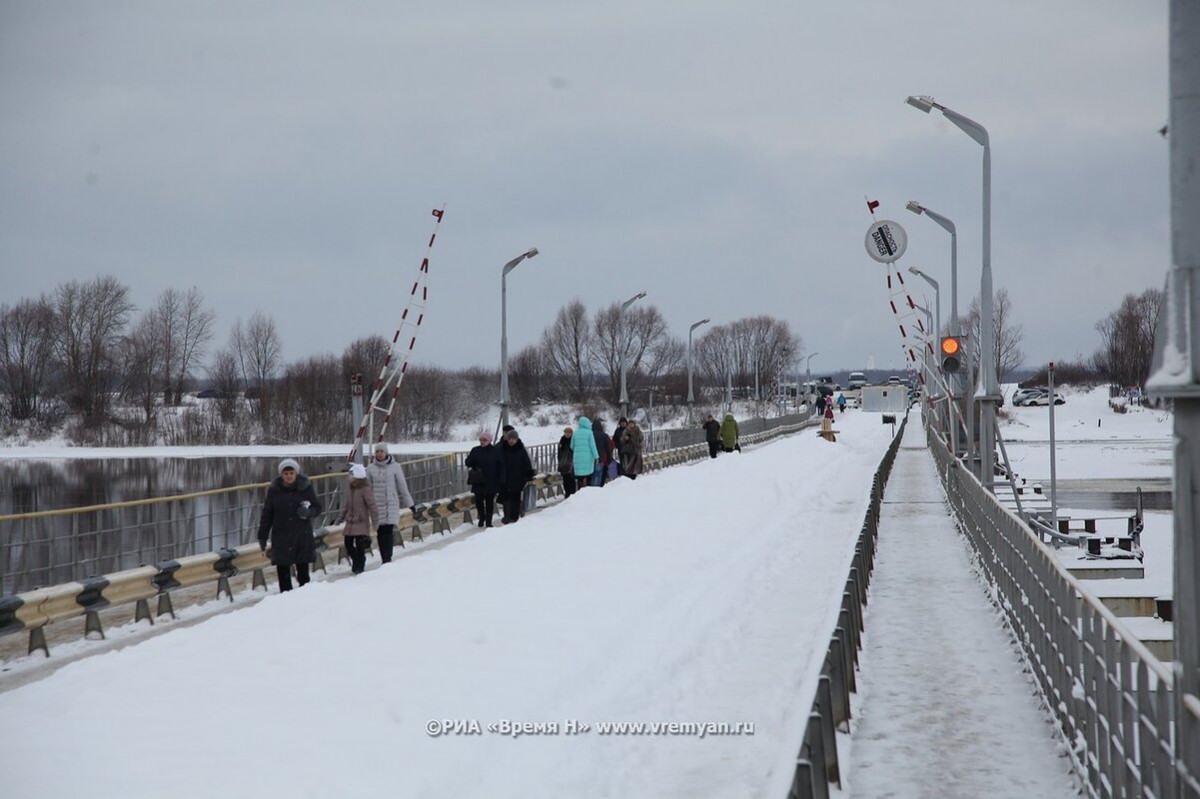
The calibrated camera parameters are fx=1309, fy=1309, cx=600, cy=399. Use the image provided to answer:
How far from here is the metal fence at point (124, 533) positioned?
47.1ft

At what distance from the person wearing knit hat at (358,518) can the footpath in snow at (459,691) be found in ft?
5.03

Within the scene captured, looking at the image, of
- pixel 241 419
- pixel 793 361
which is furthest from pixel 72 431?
pixel 793 361

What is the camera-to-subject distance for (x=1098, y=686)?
21.5 feet

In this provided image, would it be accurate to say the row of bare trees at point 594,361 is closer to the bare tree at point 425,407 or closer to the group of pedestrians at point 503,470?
the bare tree at point 425,407

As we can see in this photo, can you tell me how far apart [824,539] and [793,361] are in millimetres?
155092

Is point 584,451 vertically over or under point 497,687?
over

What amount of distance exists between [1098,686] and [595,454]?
21.1 meters

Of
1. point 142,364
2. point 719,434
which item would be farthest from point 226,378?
point 719,434

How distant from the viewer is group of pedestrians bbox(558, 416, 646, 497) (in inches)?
1081

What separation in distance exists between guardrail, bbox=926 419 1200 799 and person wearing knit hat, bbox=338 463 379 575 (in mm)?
8244

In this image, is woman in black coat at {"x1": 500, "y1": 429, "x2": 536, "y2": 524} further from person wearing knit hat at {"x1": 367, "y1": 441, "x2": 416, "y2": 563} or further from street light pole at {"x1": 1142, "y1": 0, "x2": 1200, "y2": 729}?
street light pole at {"x1": 1142, "y1": 0, "x2": 1200, "y2": 729}

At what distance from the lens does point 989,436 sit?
70.6ft

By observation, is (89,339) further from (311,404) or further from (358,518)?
(358,518)

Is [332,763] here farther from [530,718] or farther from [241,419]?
[241,419]
